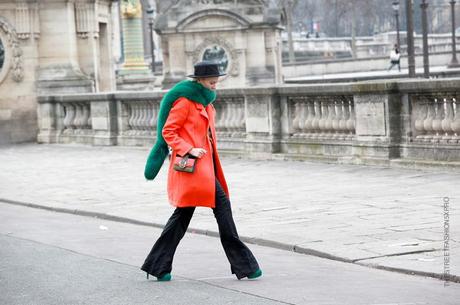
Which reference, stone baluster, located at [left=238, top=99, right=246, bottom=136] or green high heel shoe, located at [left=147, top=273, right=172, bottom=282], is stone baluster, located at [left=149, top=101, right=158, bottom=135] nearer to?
stone baluster, located at [left=238, top=99, right=246, bottom=136]

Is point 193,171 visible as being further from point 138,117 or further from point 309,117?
point 138,117

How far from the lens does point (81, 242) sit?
13.4 m

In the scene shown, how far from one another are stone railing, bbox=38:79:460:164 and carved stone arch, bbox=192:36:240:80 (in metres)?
16.6

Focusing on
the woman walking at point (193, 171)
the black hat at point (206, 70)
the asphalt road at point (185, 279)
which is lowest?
the asphalt road at point (185, 279)

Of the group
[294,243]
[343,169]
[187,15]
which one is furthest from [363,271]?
[187,15]

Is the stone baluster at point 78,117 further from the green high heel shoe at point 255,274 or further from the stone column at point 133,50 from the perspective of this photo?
the stone column at point 133,50

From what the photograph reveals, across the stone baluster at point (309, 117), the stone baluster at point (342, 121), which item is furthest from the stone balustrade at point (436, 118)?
the stone baluster at point (309, 117)

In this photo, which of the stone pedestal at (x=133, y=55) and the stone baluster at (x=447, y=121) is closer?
the stone baluster at (x=447, y=121)

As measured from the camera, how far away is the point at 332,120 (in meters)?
19.9

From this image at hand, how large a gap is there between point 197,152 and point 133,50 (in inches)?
1745

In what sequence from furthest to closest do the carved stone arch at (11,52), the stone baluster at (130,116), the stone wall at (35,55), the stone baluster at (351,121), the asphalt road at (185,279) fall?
1. the stone wall at (35,55)
2. the carved stone arch at (11,52)
3. the stone baluster at (130,116)
4. the stone baluster at (351,121)
5. the asphalt road at (185,279)

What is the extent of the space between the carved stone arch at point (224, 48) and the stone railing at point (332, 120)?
1660 cm

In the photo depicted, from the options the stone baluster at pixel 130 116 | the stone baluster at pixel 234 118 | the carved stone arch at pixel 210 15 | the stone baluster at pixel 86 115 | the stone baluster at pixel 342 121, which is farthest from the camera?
the carved stone arch at pixel 210 15

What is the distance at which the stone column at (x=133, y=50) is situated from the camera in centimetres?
5231
